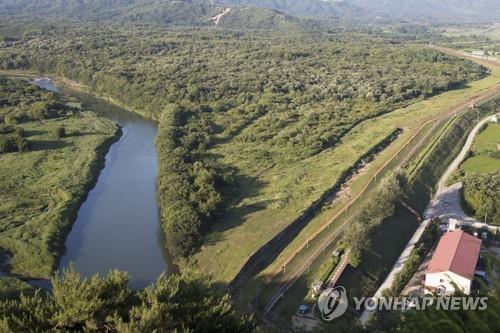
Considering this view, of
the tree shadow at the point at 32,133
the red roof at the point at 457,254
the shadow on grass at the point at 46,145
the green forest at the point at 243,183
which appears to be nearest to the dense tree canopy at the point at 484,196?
the green forest at the point at 243,183

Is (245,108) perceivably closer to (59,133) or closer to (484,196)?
(59,133)

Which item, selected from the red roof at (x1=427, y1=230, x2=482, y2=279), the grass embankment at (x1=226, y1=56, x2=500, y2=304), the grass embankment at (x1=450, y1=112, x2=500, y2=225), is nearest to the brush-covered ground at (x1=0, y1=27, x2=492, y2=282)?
the grass embankment at (x1=226, y1=56, x2=500, y2=304)

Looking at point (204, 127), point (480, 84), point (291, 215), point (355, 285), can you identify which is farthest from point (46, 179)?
point (480, 84)

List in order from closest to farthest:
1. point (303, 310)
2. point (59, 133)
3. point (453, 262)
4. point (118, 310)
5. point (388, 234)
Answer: point (118, 310) → point (303, 310) → point (453, 262) → point (388, 234) → point (59, 133)

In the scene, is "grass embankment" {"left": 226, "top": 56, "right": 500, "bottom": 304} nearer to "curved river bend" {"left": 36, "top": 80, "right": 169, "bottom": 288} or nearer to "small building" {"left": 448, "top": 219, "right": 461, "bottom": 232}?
"curved river bend" {"left": 36, "top": 80, "right": 169, "bottom": 288}

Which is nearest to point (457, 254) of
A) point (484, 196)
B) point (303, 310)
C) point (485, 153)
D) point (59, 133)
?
point (484, 196)

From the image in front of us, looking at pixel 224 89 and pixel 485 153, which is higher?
pixel 224 89

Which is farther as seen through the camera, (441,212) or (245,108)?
(245,108)
